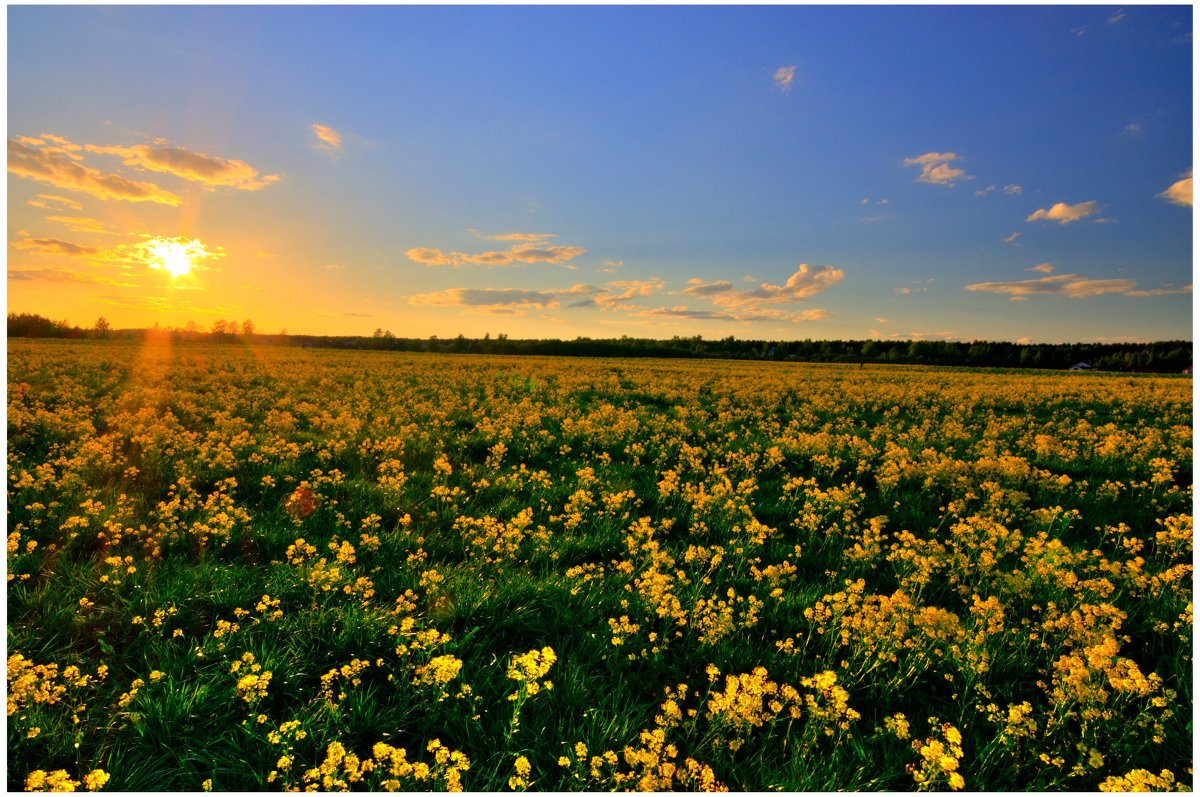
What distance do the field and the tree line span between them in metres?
64.8

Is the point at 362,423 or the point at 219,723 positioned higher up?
the point at 362,423

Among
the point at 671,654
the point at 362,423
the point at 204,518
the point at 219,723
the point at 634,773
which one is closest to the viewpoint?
the point at 634,773

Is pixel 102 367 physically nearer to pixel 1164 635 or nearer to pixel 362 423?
pixel 362 423

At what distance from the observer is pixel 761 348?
93.8 metres

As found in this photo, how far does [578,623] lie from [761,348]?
3693 inches

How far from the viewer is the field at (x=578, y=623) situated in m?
3.23

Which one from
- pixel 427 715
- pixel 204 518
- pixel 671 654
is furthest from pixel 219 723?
pixel 204 518

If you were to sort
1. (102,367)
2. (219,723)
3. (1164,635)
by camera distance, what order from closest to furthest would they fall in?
1. (219,723)
2. (1164,635)
3. (102,367)

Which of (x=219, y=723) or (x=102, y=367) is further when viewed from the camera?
(x=102, y=367)

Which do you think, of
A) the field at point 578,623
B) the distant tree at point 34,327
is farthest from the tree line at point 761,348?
the field at point 578,623

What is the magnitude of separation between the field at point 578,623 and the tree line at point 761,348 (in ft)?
212

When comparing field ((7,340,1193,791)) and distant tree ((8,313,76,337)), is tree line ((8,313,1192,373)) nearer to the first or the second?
distant tree ((8,313,76,337))

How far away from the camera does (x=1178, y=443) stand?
11.6 m

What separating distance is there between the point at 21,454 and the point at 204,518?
16.4 ft
